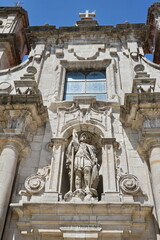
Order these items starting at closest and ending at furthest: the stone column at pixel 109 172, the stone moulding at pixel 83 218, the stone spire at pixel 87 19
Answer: the stone moulding at pixel 83 218 < the stone column at pixel 109 172 < the stone spire at pixel 87 19

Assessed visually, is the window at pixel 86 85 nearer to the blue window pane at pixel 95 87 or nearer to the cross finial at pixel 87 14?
the blue window pane at pixel 95 87

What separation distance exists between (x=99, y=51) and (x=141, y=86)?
425cm

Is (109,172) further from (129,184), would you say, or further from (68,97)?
(68,97)

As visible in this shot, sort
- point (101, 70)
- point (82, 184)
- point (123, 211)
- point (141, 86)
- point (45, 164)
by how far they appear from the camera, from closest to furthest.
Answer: point (123, 211), point (82, 184), point (45, 164), point (141, 86), point (101, 70)

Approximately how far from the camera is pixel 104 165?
767 centimetres

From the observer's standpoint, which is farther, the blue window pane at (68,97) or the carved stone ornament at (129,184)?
the blue window pane at (68,97)

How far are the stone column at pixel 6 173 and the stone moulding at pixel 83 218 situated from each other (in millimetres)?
278

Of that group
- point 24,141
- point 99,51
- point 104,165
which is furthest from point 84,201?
point 99,51

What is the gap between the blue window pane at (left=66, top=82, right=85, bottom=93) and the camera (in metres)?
11.1

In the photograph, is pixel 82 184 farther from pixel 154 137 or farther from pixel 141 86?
pixel 141 86

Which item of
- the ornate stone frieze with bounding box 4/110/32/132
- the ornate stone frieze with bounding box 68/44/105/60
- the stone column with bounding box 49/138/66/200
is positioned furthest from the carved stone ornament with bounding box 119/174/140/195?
the ornate stone frieze with bounding box 68/44/105/60

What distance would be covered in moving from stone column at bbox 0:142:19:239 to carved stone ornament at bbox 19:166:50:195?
16.7 inches

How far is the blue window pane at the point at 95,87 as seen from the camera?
433 inches

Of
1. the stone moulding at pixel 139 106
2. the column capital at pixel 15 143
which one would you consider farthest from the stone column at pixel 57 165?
the stone moulding at pixel 139 106
